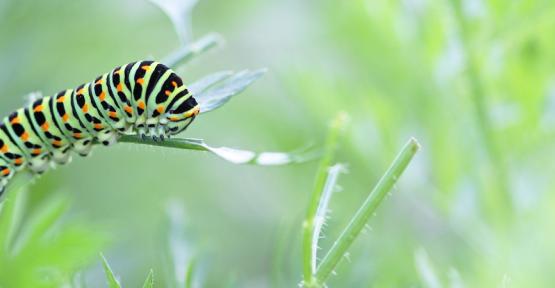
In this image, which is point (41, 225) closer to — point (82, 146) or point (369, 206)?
point (82, 146)

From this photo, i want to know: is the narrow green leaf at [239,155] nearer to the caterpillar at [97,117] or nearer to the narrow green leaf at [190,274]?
the caterpillar at [97,117]

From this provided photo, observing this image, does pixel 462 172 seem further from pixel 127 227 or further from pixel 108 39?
Result: pixel 108 39

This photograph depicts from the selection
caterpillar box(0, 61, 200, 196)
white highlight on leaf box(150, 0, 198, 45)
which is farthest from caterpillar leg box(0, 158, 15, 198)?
white highlight on leaf box(150, 0, 198, 45)

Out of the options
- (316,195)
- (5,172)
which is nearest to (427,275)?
(316,195)

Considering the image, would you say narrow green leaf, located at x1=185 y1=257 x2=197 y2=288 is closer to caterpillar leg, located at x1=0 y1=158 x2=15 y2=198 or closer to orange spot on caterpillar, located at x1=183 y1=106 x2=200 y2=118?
orange spot on caterpillar, located at x1=183 y1=106 x2=200 y2=118

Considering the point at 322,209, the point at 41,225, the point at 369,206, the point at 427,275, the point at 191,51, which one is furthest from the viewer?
the point at 427,275

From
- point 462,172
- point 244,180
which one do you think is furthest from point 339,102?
point 244,180

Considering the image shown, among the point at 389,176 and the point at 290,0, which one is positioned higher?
the point at 290,0
